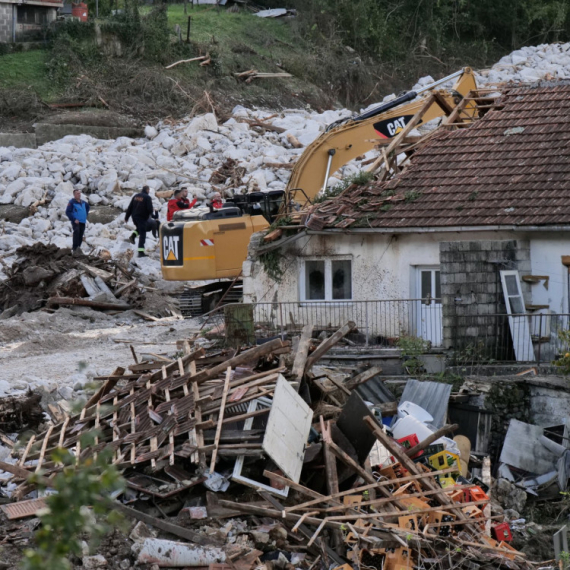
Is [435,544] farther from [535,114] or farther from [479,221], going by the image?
[535,114]

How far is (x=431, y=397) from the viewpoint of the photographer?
583 inches

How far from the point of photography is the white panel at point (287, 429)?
11.4 meters

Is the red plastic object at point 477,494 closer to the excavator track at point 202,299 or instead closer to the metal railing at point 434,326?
the metal railing at point 434,326

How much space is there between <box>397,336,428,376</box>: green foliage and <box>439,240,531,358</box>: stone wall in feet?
1.57

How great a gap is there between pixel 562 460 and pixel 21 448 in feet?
23.8

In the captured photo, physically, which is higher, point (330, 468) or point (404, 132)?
point (404, 132)

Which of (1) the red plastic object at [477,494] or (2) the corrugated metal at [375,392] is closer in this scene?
(1) the red plastic object at [477,494]

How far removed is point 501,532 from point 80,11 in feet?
120

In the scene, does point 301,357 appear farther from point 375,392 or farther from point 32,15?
point 32,15

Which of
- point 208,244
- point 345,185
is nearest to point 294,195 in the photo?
point 345,185

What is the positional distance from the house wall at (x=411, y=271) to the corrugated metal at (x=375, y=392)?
5.11 feet

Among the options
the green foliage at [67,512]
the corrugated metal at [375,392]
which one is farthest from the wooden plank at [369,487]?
the green foliage at [67,512]

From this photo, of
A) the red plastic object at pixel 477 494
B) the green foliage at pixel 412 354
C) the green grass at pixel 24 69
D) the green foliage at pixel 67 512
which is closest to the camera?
the green foliage at pixel 67 512

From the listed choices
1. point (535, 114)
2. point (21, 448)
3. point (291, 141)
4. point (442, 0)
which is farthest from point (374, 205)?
point (442, 0)
